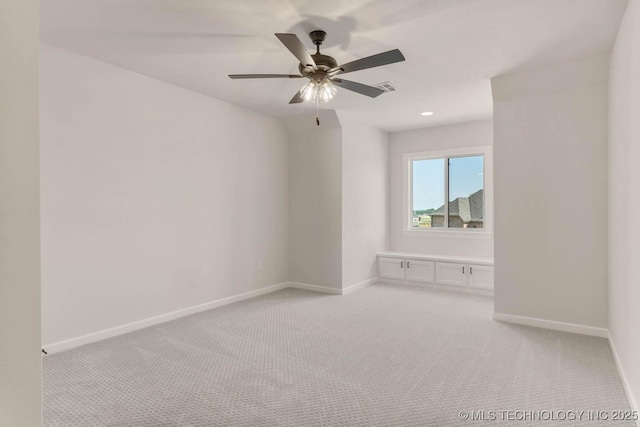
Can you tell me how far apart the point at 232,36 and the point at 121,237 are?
85.0 inches

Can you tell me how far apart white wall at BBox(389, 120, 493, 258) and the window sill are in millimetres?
33

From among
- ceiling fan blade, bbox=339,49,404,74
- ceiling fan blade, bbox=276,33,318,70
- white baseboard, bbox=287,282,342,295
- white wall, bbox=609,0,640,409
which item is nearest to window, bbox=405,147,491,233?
white baseboard, bbox=287,282,342,295

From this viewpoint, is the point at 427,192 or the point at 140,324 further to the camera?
the point at 427,192

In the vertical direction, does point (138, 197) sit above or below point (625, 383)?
above

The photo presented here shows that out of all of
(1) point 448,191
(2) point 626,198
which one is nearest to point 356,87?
(2) point 626,198

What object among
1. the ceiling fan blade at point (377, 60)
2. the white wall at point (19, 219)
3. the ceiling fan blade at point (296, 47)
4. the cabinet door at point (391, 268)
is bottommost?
the cabinet door at point (391, 268)

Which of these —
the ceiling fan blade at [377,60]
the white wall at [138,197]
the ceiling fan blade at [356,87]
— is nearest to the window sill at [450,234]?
the white wall at [138,197]

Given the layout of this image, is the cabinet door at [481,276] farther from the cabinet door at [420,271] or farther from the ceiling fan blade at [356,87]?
the ceiling fan blade at [356,87]

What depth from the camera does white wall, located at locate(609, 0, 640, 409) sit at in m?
2.06

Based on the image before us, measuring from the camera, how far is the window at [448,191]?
18.1 feet

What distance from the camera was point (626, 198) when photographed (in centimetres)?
237

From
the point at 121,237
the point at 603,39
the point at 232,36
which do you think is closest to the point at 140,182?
the point at 121,237

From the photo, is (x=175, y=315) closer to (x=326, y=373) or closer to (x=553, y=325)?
(x=326, y=373)

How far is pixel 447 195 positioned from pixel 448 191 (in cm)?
7
